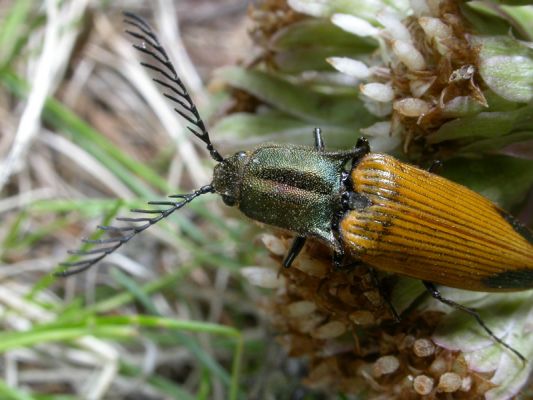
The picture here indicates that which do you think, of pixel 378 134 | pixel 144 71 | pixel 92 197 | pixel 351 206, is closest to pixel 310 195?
pixel 351 206

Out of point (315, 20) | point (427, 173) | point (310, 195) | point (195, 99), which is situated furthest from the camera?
point (195, 99)

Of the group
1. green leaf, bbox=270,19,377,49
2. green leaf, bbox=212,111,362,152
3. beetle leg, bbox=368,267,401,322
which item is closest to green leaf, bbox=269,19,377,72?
green leaf, bbox=270,19,377,49

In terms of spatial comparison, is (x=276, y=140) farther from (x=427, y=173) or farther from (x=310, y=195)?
(x=427, y=173)

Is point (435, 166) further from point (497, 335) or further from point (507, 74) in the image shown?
point (497, 335)

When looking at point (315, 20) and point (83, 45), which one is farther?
point (83, 45)

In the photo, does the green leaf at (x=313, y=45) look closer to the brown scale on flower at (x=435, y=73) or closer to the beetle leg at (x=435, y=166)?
the brown scale on flower at (x=435, y=73)
